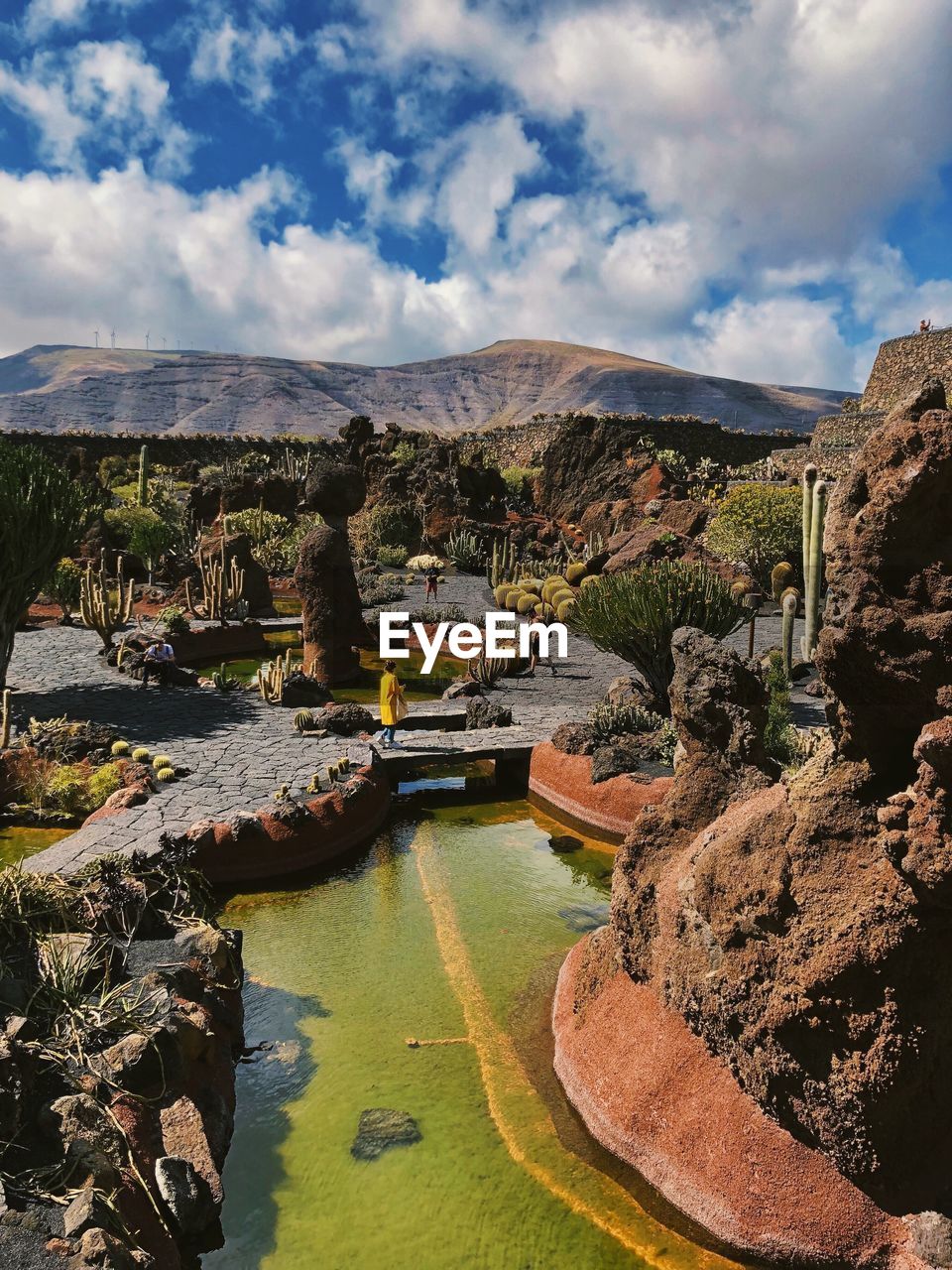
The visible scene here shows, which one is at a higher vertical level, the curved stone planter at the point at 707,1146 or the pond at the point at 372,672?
the pond at the point at 372,672

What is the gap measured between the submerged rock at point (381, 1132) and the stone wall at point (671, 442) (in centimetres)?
4418

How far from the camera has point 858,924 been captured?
3621 mm

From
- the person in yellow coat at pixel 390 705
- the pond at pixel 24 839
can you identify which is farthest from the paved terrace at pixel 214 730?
the pond at pixel 24 839

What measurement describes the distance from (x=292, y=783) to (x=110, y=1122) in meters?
5.00

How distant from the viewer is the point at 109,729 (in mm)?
10430

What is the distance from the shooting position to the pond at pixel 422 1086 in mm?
4234

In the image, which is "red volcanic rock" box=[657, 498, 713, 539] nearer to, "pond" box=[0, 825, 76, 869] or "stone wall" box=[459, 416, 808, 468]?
"pond" box=[0, 825, 76, 869]

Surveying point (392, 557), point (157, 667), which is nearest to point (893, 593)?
point (157, 667)

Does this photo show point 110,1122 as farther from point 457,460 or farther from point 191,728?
point 457,460

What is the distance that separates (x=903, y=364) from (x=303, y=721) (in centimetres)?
3943

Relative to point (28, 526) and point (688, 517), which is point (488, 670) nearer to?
point (28, 526)

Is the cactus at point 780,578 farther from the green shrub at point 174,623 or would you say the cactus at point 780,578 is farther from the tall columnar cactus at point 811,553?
the green shrub at point 174,623

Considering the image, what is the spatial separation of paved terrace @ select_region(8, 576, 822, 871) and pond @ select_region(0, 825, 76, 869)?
2.92ft

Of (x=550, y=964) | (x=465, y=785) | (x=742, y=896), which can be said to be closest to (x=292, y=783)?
(x=465, y=785)
